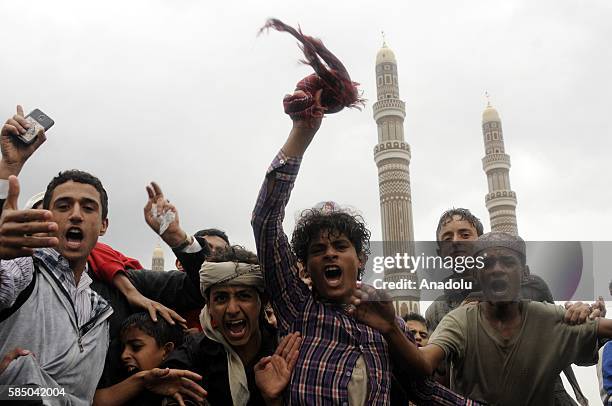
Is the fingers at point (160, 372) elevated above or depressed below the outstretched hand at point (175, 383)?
above

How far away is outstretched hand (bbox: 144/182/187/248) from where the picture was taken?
2164 millimetres

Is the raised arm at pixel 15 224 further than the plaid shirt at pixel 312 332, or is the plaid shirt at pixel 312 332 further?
the plaid shirt at pixel 312 332

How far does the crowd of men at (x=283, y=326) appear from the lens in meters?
1.64

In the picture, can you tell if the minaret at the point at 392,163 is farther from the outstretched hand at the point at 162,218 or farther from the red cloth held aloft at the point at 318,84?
the red cloth held aloft at the point at 318,84

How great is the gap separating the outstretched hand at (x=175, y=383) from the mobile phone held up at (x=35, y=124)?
28.4 inches

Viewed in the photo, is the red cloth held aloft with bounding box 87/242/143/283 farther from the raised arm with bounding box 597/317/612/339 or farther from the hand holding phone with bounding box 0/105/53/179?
the raised arm with bounding box 597/317/612/339

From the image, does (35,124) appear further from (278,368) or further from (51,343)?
(278,368)

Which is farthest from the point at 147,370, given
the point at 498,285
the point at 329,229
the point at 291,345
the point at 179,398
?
the point at 498,285

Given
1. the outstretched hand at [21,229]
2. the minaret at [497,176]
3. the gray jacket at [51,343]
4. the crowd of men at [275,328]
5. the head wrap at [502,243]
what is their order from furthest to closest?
1. the minaret at [497,176]
2. the head wrap at [502,243]
3. the crowd of men at [275,328]
4. the gray jacket at [51,343]
5. the outstretched hand at [21,229]

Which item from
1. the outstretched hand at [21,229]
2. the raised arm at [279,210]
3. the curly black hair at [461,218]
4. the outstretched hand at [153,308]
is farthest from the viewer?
the curly black hair at [461,218]

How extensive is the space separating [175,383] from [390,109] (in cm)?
1891

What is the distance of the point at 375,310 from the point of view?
1.70 meters

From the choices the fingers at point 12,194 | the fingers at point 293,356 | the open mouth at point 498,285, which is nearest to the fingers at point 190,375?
the fingers at point 293,356

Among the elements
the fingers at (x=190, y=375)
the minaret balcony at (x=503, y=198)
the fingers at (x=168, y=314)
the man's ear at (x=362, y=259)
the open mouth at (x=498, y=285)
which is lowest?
the fingers at (x=190, y=375)
